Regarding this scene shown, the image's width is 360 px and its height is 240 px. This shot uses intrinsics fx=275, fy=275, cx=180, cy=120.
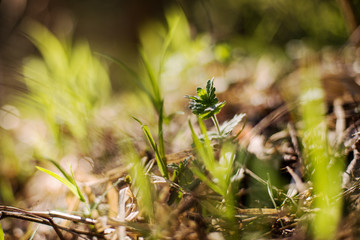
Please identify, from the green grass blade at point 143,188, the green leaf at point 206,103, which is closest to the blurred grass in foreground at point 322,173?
the green leaf at point 206,103

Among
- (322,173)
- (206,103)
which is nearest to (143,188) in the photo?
(206,103)

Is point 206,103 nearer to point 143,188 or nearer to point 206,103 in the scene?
point 206,103

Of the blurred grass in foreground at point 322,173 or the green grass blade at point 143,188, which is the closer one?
the blurred grass in foreground at point 322,173

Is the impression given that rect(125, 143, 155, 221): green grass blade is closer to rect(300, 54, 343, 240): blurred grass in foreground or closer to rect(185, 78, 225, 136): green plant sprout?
rect(185, 78, 225, 136): green plant sprout

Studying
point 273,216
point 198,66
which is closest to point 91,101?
point 198,66

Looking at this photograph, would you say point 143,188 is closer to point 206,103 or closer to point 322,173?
point 206,103

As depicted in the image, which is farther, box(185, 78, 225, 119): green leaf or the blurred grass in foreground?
box(185, 78, 225, 119): green leaf

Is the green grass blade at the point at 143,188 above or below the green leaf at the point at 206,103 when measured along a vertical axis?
below

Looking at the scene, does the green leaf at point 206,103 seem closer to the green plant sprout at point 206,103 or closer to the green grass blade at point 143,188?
the green plant sprout at point 206,103

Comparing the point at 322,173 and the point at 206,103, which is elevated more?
the point at 206,103

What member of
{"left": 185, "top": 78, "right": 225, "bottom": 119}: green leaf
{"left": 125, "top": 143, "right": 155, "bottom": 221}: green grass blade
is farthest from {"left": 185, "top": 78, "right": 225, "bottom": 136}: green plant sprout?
{"left": 125, "top": 143, "right": 155, "bottom": 221}: green grass blade

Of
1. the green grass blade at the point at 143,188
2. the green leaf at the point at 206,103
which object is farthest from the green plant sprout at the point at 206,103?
the green grass blade at the point at 143,188

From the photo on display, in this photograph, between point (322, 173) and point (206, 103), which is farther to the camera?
point (206, 103)
